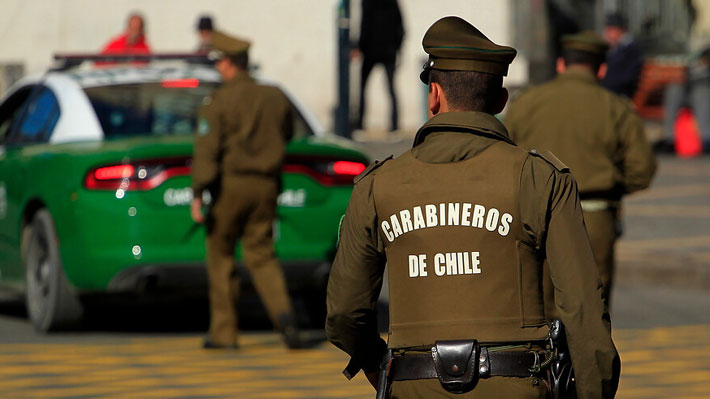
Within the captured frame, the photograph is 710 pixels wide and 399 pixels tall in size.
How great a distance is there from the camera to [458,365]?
13.1 ft

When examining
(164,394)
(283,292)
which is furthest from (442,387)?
(283,292)

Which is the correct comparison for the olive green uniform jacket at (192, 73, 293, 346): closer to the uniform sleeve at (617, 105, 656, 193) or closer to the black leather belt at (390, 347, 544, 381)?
the uniform sleeve at (617, 105, 656, 193)

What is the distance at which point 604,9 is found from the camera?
31734 millimetres

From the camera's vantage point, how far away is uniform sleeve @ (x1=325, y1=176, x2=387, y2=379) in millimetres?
4133

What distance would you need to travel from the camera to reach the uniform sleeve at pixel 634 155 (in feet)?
26.3

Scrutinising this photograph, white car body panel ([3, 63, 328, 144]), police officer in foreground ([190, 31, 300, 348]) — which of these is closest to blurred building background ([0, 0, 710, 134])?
white car body panel ([3, 63, 328, 144])

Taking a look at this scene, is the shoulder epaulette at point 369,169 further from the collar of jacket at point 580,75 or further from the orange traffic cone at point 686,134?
the orange traffic cone at point 686,134

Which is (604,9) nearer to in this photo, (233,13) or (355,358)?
(233,13)

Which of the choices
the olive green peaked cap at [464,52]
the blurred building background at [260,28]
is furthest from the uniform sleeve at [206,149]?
the blurred building background at [260,28]

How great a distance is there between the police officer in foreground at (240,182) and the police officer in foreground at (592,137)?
1.48 meters

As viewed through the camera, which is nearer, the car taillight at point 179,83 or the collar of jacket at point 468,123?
the collar of jacket at point 468,123

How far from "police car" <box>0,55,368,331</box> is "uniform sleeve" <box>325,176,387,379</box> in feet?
16.8

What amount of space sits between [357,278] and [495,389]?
1.45ft

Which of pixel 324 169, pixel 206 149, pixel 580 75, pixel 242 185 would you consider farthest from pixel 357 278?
pixel 324 169
